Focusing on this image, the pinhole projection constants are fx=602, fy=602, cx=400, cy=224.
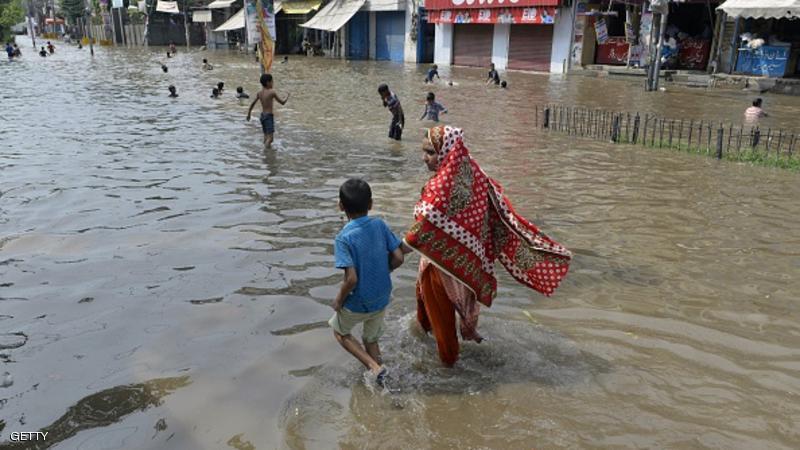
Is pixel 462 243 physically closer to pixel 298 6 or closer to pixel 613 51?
pixel 613 51

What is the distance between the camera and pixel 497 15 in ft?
99.6

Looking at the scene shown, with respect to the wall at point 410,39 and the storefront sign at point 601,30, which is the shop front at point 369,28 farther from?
the storefront sign at point 601,30

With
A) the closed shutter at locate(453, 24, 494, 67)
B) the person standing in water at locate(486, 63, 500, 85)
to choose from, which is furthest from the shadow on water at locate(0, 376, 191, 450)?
the closed shutter at locate(453, 24, 494, 67)

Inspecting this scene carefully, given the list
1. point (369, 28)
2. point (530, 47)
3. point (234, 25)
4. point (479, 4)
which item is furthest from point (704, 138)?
point (234, 25)

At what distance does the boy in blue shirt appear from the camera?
11.3 feet

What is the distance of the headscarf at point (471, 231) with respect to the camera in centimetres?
356

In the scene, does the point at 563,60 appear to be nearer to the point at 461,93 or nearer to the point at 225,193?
the point at 461,93

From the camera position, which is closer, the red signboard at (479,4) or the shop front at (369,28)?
the red signboard at (479,4)

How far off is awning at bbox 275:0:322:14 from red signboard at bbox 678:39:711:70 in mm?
26056

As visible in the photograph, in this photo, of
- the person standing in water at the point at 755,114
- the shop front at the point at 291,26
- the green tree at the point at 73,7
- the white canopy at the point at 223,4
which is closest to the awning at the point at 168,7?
the white canopy at the point at 223,4

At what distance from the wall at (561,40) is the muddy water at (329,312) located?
728 inches

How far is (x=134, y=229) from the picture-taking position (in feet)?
22.2

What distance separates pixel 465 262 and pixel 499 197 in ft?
1.58

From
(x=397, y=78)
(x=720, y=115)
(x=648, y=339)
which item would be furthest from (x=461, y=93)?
(x=648, y=339)
